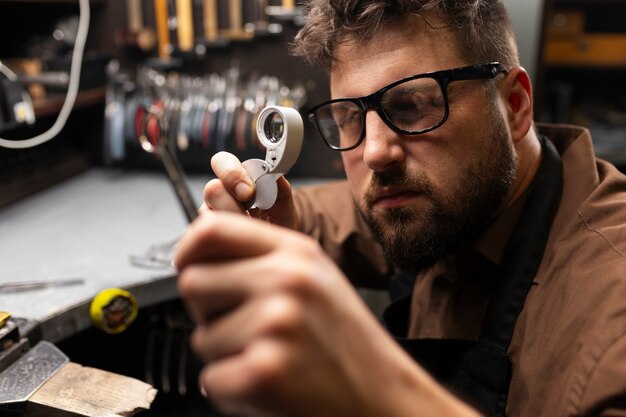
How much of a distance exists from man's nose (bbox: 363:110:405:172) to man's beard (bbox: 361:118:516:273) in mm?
22

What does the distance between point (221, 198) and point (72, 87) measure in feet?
4.91

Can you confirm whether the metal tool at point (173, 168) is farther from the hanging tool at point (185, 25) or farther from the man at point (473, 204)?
the hanging tool at point (185, 25)

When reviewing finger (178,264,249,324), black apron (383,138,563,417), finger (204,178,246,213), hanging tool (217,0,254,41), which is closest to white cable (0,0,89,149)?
hanging tool (217,0,254,41)

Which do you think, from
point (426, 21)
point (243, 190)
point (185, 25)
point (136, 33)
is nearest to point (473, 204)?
point (426, 21)

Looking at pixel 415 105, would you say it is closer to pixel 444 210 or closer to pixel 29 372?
pixel 444 210

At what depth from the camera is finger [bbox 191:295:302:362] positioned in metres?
0.41

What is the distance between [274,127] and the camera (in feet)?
2.58

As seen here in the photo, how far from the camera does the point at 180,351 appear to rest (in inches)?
82.0

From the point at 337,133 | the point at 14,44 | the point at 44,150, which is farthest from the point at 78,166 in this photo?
the point at 337,133

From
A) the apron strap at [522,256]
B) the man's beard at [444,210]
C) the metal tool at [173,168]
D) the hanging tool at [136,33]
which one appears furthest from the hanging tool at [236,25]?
the apron strap at [522,256]

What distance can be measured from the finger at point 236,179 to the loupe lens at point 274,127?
7 cm

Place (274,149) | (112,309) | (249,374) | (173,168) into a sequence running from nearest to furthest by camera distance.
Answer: (249,374) < (274,149) < (112,309) < (173,168)

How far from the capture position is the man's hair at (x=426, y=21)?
0.95m

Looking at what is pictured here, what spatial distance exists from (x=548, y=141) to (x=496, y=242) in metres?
0.23
